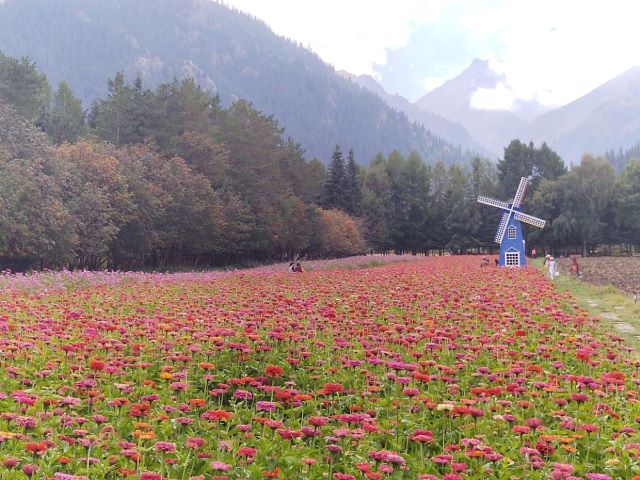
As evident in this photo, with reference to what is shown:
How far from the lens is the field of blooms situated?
4973mm

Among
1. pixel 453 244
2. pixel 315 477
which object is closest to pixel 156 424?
pixel 315 477

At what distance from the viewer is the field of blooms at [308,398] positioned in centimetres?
497

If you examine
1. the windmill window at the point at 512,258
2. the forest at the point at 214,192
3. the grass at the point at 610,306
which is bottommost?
the grass at the point at 610,306

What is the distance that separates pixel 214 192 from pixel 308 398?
40889 mm

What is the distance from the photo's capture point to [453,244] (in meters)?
100

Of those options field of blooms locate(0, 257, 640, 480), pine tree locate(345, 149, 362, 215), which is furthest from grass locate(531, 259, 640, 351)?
pine tree locate(345, 149, 362, 215)

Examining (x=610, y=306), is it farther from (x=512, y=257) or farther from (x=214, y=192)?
(x=214, y=192)

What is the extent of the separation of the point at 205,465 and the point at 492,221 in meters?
99.0

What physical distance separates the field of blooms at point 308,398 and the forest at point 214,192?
21646mm

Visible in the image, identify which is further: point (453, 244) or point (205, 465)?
point (453, 244)

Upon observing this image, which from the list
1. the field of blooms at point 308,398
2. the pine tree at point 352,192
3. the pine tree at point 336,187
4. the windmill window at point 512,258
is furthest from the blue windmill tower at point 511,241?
the field of blooms at point 308,398

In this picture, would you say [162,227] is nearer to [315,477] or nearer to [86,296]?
[86,296]

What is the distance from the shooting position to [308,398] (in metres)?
6.29

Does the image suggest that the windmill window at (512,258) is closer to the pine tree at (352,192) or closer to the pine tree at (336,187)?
the pine tree at (336,187)
